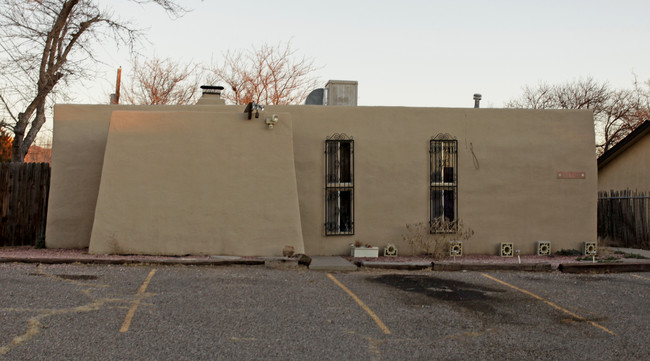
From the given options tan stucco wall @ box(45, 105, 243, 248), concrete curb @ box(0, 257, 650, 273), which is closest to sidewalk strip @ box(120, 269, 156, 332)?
concrete curb @ box(0, 257, 650, 273)

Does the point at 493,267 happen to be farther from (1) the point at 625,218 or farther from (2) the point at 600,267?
(1) the point at 625,218

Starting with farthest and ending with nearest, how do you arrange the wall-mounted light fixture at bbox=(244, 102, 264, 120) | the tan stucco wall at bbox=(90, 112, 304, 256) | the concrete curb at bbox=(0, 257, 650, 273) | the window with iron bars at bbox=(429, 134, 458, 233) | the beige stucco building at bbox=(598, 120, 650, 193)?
the beige stucco building at bbox=(598, 120, 650, 193)
the window with iron bars at bbox=(429, 134, 458, 233)
the wall-mounted light fixture at bbox=(244, 102, 264, 120)
the tan stucco wall at bbox=(90, 112, 304, 256)
the concrete curb at bbox=(0, 257, 650, 273)

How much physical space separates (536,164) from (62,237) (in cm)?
1047

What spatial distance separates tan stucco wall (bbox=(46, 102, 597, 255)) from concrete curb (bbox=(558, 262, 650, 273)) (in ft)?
6.77

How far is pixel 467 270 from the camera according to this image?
35.4 ft

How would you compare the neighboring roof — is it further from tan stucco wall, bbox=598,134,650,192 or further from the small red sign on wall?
the small red sign on wall

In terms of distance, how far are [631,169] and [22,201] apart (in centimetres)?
1809

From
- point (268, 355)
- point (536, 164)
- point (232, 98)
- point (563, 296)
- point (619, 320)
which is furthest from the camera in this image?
point (232, 98)

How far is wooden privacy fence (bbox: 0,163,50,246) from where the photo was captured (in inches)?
500

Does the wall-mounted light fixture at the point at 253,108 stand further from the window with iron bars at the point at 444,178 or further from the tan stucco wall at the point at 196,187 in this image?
the window with iron bars at the point at 444,178

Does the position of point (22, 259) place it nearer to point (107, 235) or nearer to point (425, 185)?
point (107, 235)

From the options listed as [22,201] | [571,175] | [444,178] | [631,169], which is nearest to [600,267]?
[571,175]

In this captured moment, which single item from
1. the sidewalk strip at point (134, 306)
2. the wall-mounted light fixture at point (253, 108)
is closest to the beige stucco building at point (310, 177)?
the wall-mounted light fixture at point (253, 108)

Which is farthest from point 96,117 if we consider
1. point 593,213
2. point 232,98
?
point 232,98
